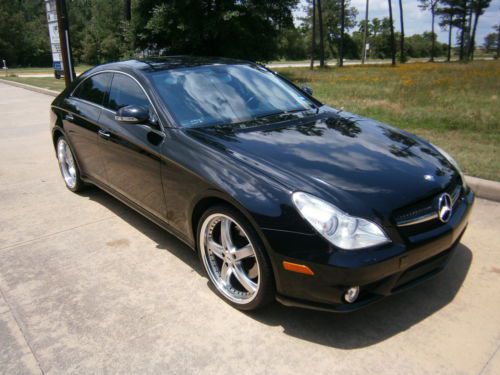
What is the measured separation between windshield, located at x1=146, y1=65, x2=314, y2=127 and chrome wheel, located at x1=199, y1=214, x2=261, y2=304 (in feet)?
2.82

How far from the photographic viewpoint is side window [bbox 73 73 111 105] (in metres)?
4.34

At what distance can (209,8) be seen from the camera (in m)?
20.4

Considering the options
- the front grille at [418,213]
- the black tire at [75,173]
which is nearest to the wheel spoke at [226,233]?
the front grille at [418,213]

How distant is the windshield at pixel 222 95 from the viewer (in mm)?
3445

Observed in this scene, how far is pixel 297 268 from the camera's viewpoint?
94.7 inches

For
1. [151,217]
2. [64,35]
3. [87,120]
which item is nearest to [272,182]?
[151,217]

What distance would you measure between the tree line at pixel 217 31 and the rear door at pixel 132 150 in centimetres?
1641

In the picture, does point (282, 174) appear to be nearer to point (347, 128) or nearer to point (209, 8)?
point (347, 128)

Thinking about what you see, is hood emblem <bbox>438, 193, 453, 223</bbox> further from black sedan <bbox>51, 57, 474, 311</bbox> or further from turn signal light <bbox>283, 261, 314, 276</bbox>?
turn signal light <bbox>283, 261, 314, 276</bbox>

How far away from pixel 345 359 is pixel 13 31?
7207cm

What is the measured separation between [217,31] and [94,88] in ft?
53.9

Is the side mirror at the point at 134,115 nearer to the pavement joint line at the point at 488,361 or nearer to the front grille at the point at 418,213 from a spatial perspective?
the front grille at the point at 418,213

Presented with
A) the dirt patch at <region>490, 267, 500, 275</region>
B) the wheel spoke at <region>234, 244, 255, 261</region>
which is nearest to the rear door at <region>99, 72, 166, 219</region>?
the wheel spoke at <region>234, 244, 255, 261</region>

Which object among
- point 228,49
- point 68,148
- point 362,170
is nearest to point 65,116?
point 68,148
